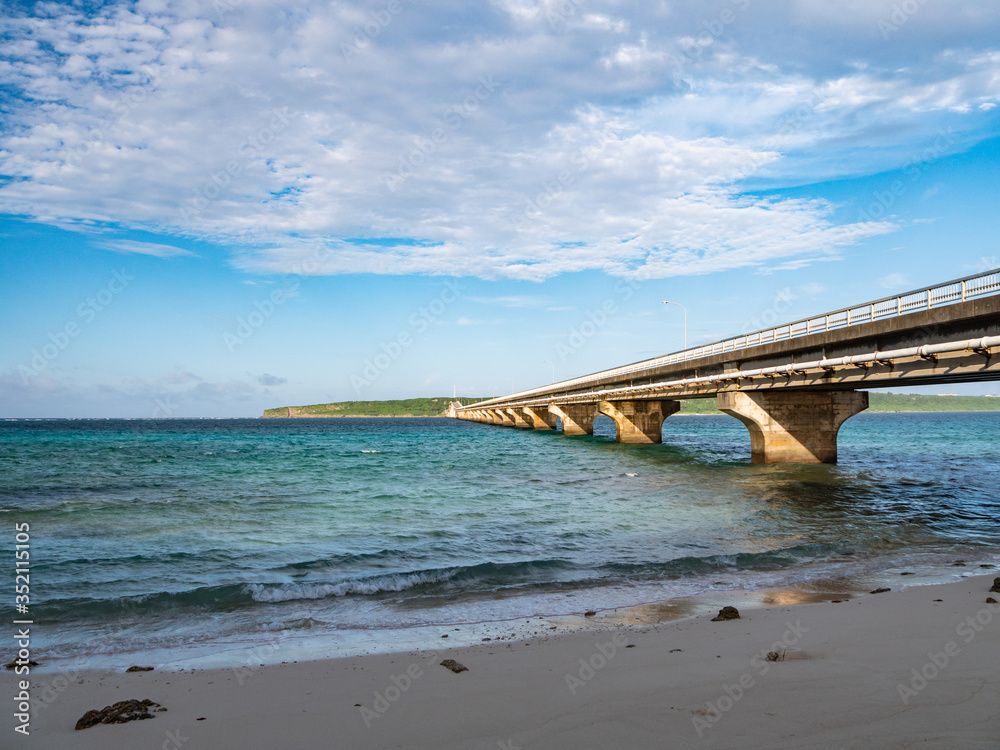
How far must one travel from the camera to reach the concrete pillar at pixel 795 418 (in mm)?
34156

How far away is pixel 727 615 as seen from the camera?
8734 mm

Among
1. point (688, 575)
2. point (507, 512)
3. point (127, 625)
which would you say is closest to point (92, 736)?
point (127, 625)

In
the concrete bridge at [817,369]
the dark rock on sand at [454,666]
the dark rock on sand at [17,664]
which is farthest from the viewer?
the concrete bridge at [817,369]

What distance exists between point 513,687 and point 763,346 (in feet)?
93.5

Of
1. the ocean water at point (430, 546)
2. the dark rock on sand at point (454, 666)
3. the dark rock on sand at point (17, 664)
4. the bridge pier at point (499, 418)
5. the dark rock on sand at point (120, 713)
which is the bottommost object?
the bridge pier at point (499, 418)

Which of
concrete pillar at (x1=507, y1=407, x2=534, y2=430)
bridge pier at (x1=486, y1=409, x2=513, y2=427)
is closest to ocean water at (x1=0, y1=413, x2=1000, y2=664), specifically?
concrete pillar at (x1=507, y1=407, x2=534, y2=430)

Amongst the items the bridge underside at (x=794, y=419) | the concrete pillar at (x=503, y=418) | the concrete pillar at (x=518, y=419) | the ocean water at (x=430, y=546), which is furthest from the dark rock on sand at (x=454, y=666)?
the concrete pillar at (x=503, y=418)

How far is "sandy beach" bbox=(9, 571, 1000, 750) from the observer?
16.5ft

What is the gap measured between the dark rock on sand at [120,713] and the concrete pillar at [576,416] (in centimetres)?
8046

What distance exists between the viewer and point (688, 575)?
489 inches

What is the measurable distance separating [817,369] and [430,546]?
19.5 m

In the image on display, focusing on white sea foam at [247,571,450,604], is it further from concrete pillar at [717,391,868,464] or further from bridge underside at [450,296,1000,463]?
concrete pillar at [717,391,868,464]

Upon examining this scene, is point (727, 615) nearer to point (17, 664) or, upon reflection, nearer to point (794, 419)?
point (17, 664)

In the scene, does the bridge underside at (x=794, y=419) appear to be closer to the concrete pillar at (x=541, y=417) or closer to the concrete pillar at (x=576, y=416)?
the concrete pillar at (x=576, y=416)
